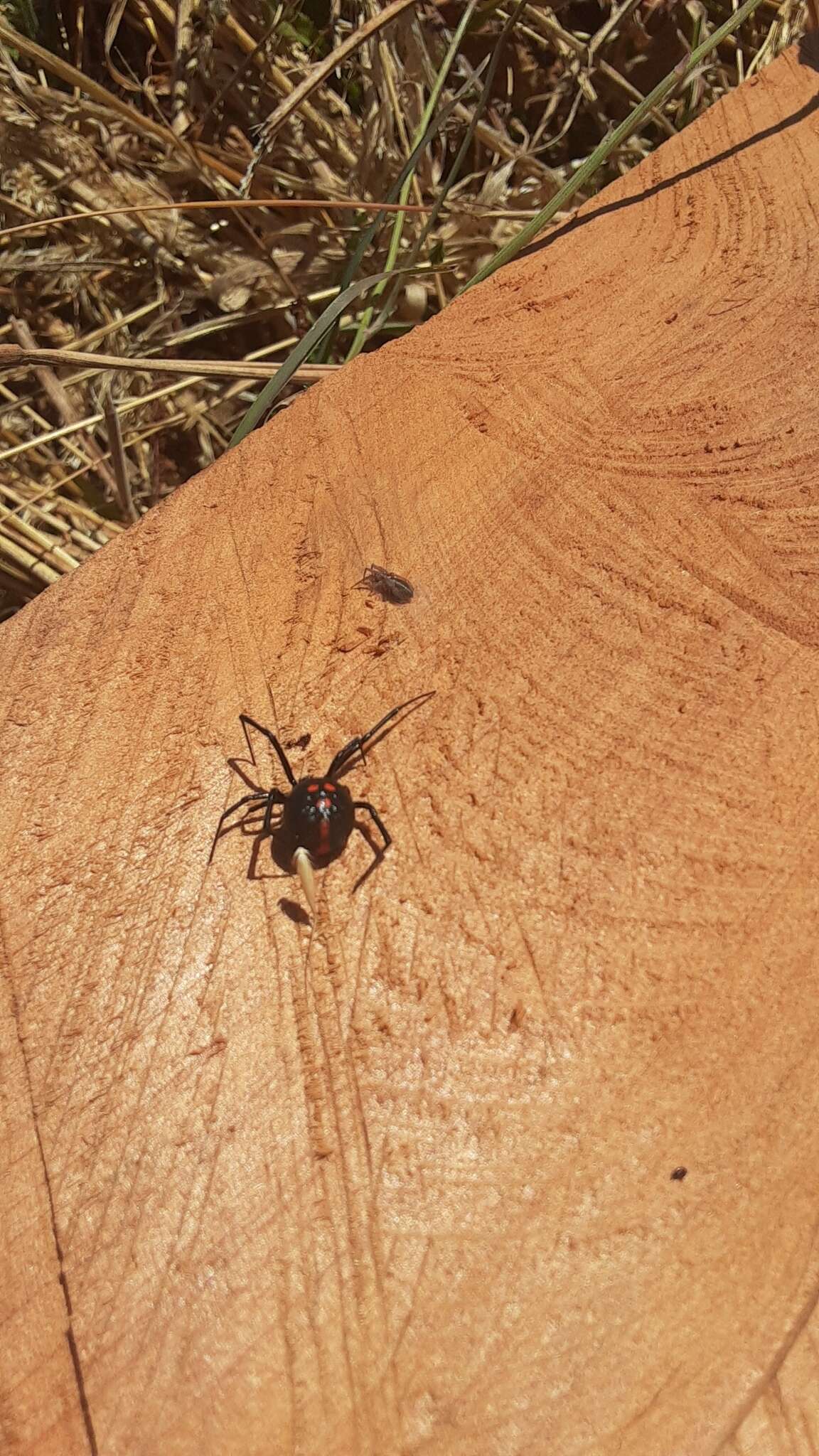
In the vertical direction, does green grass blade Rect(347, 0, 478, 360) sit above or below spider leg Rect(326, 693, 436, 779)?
below

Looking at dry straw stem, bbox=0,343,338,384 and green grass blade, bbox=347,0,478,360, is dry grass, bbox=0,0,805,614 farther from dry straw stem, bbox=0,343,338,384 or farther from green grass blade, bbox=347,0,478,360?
dry straw stem, bbox=0,343,338,384

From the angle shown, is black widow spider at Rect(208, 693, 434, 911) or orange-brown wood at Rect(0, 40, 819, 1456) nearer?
orange-brown wood at Rect(0, 40, 819, 1456)

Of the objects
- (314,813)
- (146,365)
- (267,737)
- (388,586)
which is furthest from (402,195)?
(314,813)

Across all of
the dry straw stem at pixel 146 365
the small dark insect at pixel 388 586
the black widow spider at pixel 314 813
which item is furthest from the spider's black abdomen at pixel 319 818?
the dry straw stem at pixel 146 365

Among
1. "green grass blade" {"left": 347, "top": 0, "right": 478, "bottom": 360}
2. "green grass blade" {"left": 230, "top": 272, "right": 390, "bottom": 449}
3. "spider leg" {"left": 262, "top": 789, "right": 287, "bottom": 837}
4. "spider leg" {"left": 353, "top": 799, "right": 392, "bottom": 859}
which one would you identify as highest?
"spider leg" {"left": 262, "top": 789, "right": 287, "bottom": 837}

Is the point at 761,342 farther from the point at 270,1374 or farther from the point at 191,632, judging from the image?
the point at 270,1374

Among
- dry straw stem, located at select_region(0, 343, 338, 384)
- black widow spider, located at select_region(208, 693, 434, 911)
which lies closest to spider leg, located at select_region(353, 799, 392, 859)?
black widow spider, located at select_region(208, 693, 434, 911)

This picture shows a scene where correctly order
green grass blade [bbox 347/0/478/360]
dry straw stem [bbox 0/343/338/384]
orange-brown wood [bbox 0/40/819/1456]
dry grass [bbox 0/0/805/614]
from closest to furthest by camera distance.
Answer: orange-brown wood [bbox 0/40/819/1456] < dry straw stem [bbox 0/343/338/384] < green grass blade [bbox 347/0/478/360] < dry grass [bbox 0/0/805/614]

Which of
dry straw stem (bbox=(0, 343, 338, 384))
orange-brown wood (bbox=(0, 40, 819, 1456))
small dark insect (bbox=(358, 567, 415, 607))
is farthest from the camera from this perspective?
dry straw stem (bbox=(0, 343, 338, 384))
